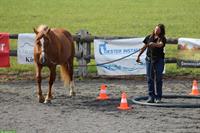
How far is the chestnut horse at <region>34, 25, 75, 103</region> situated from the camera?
12.4m

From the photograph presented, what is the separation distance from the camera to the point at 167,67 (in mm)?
17828

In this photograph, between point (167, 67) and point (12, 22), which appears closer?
point (167, 67)

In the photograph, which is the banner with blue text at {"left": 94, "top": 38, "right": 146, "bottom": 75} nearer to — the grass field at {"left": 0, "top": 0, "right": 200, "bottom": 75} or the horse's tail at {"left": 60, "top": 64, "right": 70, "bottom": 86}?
the horse's tail at {"left": 60, "top": 64, "right": 70, "bottom": 86}

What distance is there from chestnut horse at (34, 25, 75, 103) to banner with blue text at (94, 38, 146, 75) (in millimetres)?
2426

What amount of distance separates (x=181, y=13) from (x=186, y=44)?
66.2 feet

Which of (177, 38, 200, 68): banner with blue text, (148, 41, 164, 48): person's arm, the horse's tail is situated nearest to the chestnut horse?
the horse's tail

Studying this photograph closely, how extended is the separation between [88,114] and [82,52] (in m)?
5.84

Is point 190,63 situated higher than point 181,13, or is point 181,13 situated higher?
point 181,13

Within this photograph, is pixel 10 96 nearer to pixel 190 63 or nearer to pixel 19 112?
pixel 19 112

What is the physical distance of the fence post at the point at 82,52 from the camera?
16547mm

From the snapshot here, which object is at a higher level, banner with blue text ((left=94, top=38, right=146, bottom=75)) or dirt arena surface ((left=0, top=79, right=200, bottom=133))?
banner with blue text ((left=94, top=38, right=146, bottom=75))

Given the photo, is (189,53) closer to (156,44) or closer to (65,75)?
(65,75)

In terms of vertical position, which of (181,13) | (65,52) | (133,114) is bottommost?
(133,114)

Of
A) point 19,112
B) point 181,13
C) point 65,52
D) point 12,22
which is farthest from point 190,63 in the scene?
point 181,13
